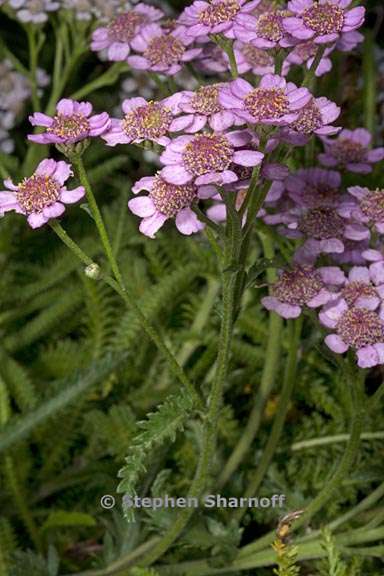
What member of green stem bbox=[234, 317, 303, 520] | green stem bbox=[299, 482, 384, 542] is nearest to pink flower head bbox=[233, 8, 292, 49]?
green stem bbox=[234, 317, 303, 520]

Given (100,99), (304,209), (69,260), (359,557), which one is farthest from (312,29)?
(100,99)

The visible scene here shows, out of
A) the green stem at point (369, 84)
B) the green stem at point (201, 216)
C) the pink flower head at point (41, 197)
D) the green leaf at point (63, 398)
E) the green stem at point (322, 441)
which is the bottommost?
the green stem at point (322, 441)

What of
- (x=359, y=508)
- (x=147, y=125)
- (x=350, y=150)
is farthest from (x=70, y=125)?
(x=359, y=508)

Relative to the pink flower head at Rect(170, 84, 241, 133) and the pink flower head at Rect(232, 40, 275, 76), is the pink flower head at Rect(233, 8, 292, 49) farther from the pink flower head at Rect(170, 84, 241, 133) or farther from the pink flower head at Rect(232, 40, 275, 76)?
the pink flower head at Rect(232, 40, 275, 76)

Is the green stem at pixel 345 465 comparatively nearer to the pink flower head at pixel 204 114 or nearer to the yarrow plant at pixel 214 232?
the yarrow plant at pixel 214 232

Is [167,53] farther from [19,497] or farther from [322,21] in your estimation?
[19,497]

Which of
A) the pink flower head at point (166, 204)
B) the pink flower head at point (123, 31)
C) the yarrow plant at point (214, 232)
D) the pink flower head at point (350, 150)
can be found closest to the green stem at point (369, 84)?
the yarrow plant at point (214, 232)
